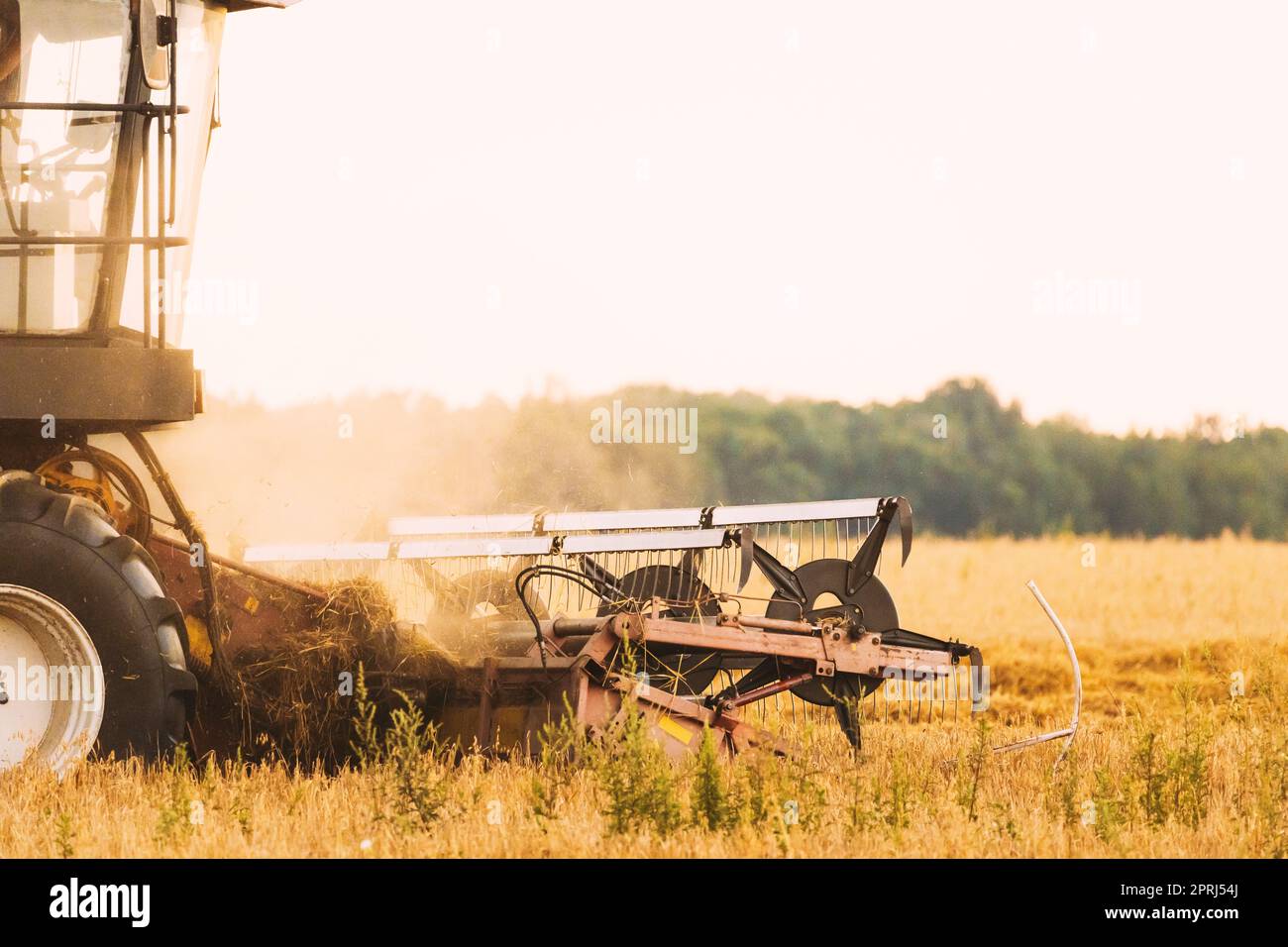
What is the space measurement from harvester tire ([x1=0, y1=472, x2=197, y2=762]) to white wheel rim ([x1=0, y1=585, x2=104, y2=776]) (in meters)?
0.04

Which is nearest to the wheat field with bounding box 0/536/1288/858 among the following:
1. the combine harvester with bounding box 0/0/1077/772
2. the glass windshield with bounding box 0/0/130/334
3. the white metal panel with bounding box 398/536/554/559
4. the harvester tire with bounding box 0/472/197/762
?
the harvester tire with bounding box 0/472/197/762

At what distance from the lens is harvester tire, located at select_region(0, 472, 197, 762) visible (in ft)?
18.5

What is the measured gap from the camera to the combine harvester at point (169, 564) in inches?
223

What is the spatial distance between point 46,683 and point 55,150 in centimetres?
195

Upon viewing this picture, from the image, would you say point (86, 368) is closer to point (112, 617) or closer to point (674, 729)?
point (112, 617)

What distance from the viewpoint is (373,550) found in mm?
6902

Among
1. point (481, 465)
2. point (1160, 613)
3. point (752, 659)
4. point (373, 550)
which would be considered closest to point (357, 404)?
point (481, 465)
